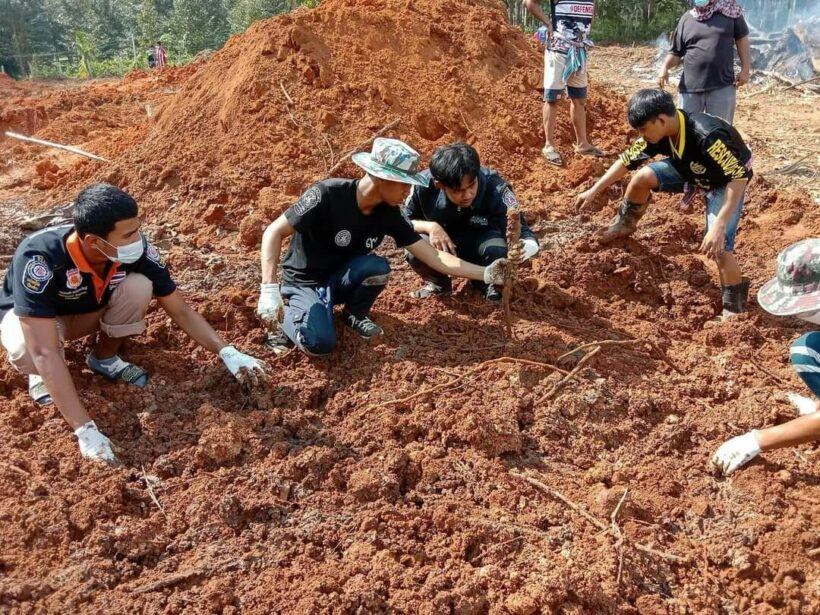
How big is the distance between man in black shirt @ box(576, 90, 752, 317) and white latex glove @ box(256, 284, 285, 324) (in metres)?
1.88

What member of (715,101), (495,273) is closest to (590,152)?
(715,101)

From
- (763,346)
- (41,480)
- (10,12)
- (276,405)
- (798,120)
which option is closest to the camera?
(41,480)

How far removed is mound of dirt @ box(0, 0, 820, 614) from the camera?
2049mm

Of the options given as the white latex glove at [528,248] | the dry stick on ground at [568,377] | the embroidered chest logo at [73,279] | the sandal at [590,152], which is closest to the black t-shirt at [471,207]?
the white latex glove at [528,248]

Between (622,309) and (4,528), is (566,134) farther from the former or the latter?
(4,528)

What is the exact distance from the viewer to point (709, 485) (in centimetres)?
244

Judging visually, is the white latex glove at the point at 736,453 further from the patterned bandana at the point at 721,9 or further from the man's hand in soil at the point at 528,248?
the patterned bandana at the point at 721,9

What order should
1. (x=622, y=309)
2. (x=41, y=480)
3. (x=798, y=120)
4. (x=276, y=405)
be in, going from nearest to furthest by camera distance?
(x=41, y=480) < (x=276, y=405) < (x=622, y=309) < (x=798, y=120)

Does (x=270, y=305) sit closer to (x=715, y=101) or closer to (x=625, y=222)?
(x=625, y=222)

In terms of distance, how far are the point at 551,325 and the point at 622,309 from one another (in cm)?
55

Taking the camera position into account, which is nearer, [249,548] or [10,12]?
[249,548]

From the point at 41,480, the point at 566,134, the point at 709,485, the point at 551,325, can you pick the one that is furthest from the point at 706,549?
the point at 566,134

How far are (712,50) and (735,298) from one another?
1.93 meters

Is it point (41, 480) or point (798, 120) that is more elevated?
point (41, 480)
